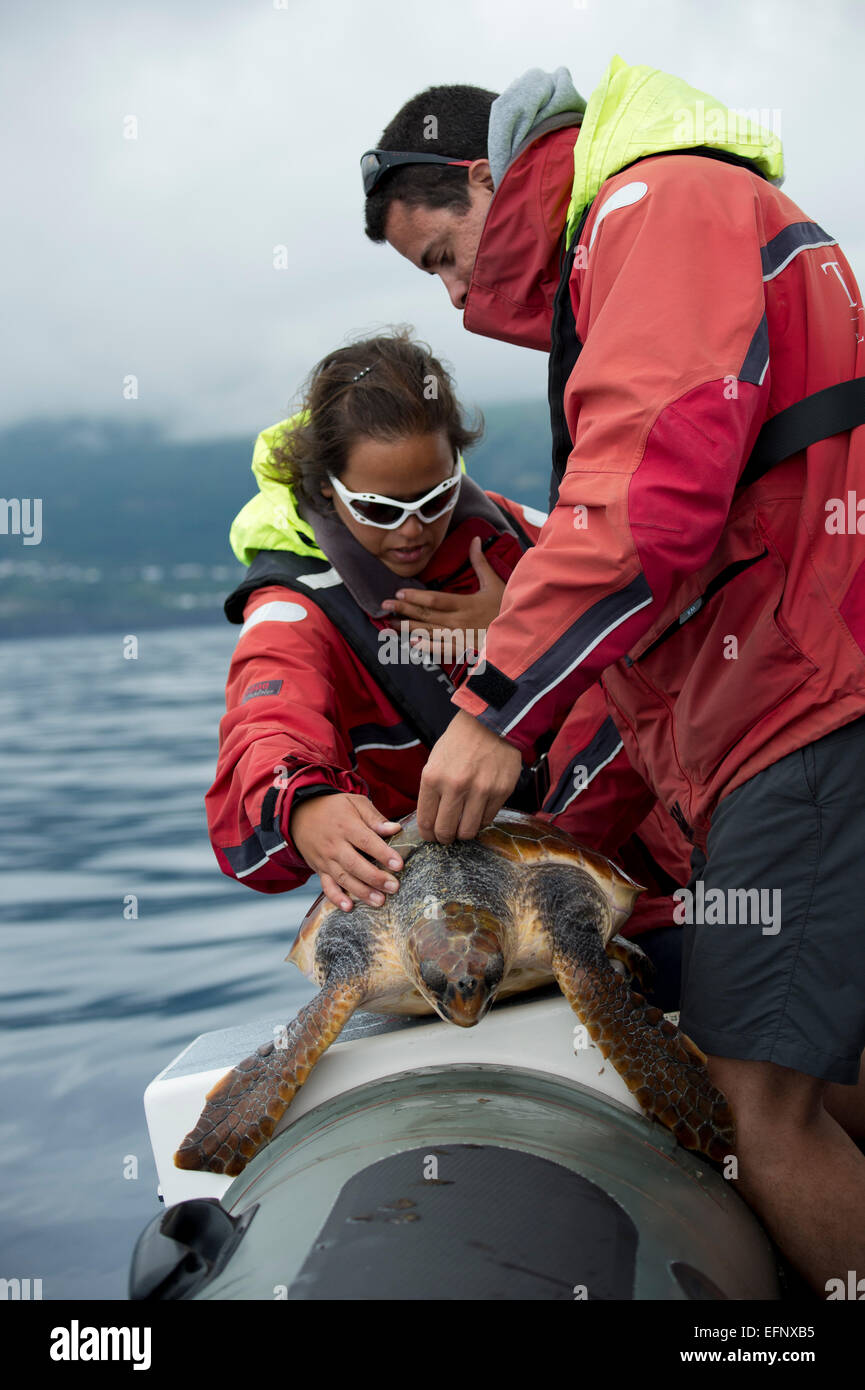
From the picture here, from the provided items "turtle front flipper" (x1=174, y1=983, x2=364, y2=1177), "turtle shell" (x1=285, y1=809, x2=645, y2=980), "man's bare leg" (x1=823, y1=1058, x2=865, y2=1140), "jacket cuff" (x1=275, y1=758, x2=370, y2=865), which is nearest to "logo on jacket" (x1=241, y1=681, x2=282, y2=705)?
"jacket cuff" (x1=275, y1=758, x2=370, y2=865)

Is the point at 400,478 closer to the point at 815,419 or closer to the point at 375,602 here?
the point at 375,602

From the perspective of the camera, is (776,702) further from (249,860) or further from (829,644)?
(249,860)

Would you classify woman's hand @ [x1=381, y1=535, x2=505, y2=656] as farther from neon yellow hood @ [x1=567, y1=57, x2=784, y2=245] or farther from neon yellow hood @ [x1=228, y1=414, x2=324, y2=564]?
neon yellow hood @ [x1=567, y1=57, x2=784, y2=245]

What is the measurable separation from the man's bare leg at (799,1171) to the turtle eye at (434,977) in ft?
1.71

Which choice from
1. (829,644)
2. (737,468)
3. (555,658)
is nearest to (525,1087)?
(555,658)

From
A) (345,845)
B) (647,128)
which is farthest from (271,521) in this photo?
(647,128)

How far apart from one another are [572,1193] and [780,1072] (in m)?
0.48

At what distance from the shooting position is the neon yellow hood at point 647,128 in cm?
169

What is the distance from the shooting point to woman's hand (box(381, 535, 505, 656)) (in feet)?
9.14

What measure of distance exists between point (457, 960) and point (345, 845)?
361 mm

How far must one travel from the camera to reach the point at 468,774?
161 cm

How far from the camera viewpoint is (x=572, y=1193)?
140cm
